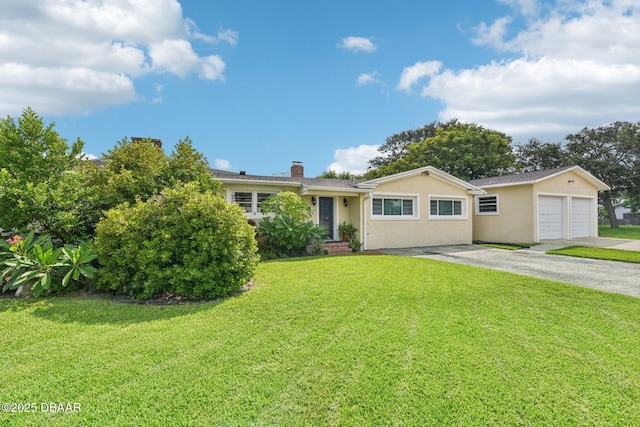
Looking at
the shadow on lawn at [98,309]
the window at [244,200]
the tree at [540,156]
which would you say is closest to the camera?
the shadow on lawn at [98,309]

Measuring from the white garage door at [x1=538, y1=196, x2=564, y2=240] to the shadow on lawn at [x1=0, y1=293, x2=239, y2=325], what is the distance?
56.4 feet

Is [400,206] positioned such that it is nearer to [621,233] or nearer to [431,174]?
[431,174]

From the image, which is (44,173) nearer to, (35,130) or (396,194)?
(35,130)

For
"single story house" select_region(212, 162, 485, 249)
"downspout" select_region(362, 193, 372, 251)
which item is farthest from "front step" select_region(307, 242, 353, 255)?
"single story house" select_region(212, 162, 485, 249)

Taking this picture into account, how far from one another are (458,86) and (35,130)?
1713 centimetres

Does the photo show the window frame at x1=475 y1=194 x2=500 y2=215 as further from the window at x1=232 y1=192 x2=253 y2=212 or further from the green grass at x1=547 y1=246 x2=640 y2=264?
the window at x1=232 y1=192 x2=253 y2=212

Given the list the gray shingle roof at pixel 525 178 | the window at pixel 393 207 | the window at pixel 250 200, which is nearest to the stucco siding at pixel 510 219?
the gray shingle roof at pixel 525 178

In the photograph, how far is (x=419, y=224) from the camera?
15367 mm

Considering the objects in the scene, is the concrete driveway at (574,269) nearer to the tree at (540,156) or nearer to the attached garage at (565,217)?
the attached garage at (565,217)

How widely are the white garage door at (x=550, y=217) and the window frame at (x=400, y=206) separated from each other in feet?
22.6

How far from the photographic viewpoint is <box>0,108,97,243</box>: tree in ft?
21.9

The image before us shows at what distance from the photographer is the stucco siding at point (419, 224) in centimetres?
1441

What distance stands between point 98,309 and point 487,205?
18.9 metres

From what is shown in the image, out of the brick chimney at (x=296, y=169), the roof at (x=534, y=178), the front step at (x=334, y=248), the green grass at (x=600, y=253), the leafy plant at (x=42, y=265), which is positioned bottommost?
the green grass at (x=600, y=253)
